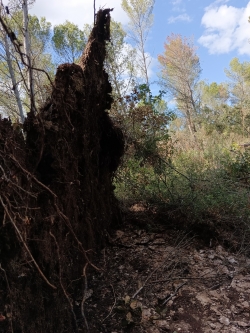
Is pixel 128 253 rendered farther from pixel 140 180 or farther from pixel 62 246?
pixel 140 180

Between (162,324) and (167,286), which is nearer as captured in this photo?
(162,324)

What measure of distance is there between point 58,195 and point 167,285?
1.43m

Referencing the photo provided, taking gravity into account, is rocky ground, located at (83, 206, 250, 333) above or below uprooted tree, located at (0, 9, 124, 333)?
below

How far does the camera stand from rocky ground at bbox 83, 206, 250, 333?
2.29 m

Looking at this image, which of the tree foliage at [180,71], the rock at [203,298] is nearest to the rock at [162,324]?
the rock at [203,298]

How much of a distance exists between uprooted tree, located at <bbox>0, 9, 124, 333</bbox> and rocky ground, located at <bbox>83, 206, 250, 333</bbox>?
260 mm

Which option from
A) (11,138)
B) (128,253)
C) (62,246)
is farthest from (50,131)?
(128,253)

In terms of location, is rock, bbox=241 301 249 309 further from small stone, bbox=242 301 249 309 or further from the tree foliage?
the tree foliage

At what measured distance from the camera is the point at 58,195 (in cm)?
227

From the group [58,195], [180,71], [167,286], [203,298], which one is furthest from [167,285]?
[180,71]

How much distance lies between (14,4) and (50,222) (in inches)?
297

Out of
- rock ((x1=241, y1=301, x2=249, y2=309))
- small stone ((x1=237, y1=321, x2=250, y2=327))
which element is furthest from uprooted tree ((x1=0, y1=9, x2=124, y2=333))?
rock ((x1=241, y1=301, x2=249, y2=309))

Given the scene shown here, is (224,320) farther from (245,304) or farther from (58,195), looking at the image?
(58,195)

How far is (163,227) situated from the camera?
3.80 meters
